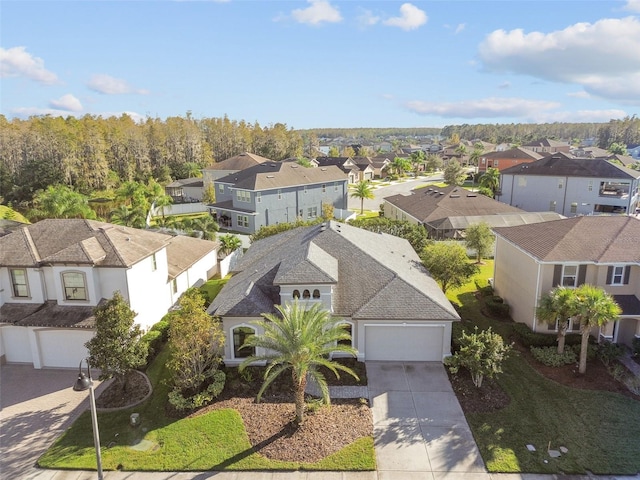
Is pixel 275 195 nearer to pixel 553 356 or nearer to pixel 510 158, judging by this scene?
pixel 553 356

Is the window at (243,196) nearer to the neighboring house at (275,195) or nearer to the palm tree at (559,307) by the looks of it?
the neighboring house at (275,195)

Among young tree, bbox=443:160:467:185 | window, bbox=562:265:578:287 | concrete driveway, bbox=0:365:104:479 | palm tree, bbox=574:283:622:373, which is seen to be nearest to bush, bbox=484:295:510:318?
window, bbox=562:265:578:287

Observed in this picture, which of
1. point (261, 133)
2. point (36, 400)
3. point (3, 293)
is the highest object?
point (261, 133)

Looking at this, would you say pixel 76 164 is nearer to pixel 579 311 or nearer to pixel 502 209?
pixel 502 209

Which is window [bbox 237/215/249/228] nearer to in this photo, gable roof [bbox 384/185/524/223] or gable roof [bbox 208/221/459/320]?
gable roof [bbox 384/185/524/223]

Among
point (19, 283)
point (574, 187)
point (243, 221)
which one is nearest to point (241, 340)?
point (19, 283)

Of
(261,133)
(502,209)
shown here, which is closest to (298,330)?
(502,209)
